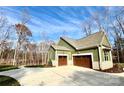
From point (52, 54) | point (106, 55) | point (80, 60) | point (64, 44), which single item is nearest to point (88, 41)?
point (80, 60)

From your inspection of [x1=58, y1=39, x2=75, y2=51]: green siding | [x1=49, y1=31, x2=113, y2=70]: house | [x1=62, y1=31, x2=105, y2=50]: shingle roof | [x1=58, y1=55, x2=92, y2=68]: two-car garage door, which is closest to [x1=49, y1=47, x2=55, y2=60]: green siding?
[x1=49, y1=31, x2=113, y2=70]: house

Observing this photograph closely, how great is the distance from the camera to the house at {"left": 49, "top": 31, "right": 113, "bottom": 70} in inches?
422

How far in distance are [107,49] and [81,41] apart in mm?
2906

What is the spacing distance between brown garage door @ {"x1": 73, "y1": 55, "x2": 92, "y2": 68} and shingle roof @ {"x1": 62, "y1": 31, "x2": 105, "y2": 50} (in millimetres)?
919

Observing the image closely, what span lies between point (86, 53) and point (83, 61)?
2.71 feet

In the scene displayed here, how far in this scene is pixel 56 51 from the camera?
12648mm

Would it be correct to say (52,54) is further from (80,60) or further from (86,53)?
(86,53)

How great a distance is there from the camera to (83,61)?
11.9 m

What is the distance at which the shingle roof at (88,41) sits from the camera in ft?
37.5

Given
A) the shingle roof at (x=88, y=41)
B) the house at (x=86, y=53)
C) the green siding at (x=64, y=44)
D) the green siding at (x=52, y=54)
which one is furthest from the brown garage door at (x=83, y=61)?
the green siding at (x=52, y=54)
